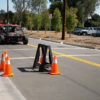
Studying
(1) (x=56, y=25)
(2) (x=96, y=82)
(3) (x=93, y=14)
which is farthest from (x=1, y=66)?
(3) (x=93, y=14)

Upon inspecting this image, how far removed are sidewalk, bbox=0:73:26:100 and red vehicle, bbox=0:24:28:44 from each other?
13123 mm

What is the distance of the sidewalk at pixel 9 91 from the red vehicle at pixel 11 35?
13123 millimetres

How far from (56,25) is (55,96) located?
29.6 meters

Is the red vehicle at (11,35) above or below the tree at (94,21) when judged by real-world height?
below

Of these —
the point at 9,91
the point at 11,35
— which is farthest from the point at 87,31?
the point at 9,91

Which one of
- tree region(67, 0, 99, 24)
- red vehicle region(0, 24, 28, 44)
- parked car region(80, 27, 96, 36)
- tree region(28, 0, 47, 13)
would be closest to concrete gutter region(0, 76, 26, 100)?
red vehicle region(0, 24, 28, 44)

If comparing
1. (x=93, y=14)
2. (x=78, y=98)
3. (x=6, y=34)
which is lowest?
(x=78, y=98)

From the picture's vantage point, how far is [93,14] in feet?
269

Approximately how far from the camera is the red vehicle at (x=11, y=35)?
2005cm

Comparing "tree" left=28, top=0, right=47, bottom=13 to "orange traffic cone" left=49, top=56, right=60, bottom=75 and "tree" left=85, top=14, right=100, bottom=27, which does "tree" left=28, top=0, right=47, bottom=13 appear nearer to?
"tree" left=85, top=14, right=100, bottom=27

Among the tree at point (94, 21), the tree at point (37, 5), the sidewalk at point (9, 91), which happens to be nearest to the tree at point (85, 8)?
the tree at point (94, 21)

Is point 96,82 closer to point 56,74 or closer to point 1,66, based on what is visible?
point 56,74

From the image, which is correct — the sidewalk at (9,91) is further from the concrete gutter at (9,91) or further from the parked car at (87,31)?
the parked car at (87,31)

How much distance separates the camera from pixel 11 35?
65.6 feet
